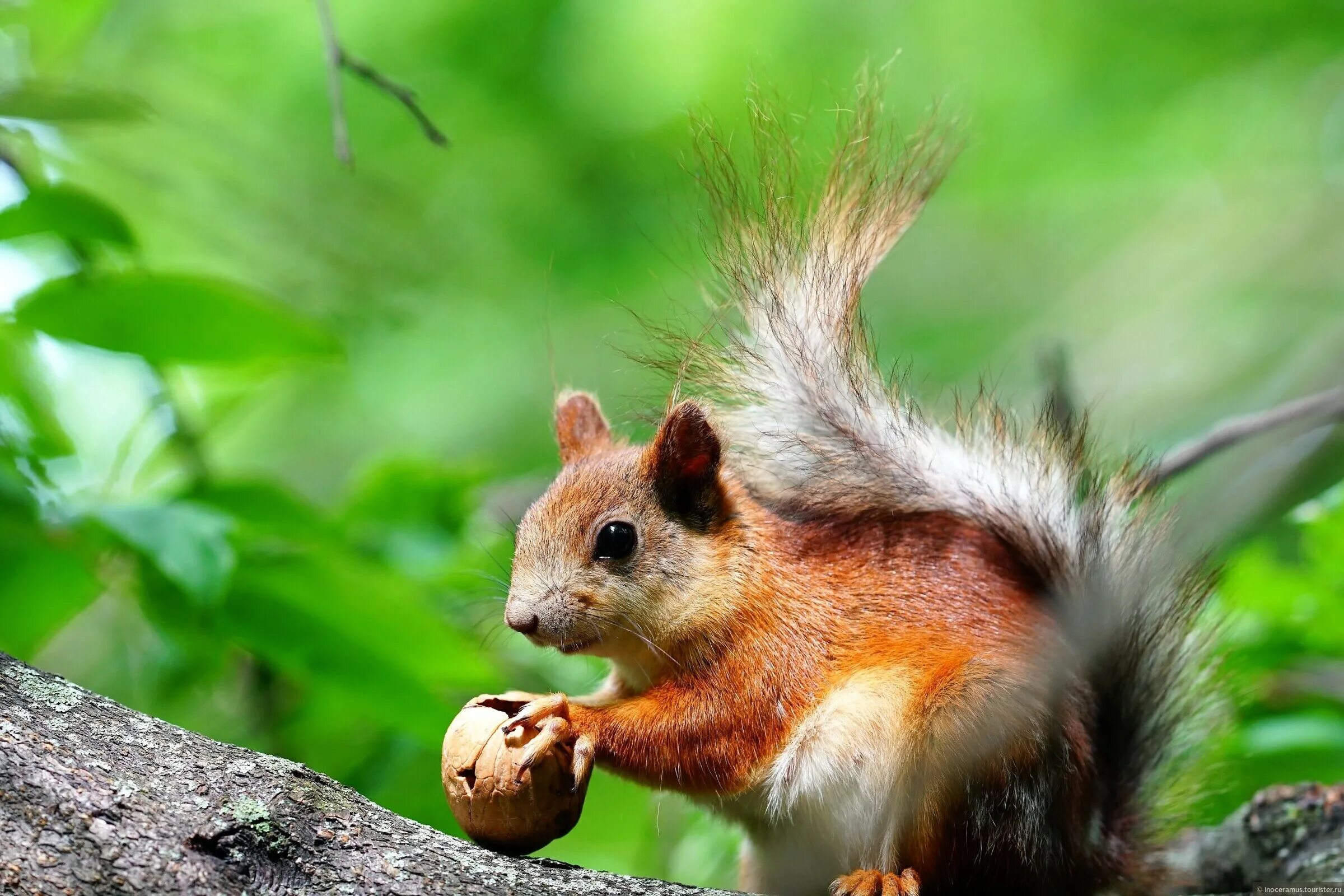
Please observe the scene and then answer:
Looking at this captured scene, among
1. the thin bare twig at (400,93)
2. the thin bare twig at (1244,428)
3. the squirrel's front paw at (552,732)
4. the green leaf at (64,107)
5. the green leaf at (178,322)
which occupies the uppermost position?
the thin bare twig at (400,93)

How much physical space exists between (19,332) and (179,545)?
0.63 m

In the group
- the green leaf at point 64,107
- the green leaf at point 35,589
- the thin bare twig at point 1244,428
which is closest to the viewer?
the green leaf at point 64,107

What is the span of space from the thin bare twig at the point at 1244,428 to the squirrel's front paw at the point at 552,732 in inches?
51.2

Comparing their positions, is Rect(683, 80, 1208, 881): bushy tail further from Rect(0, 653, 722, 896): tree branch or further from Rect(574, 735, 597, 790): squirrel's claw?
Rect(0, 653, 722, 896): tree branch

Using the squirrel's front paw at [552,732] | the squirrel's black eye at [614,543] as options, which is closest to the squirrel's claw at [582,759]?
the squirrel's front paw at [552,732]

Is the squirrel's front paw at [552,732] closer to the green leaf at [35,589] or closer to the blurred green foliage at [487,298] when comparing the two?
the blurred green foliage at [487,298]

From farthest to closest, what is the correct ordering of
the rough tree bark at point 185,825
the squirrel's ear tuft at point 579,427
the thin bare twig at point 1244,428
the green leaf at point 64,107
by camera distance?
the squirrel's ear tuft at point 579,427 < the thin bare twig at point 1244,428 < the green leaf at point 64,107 < the rough tree bark at point 185,825

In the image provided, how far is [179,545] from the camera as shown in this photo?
2.17m

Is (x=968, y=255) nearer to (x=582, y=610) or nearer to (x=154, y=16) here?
(x=154, y=16)

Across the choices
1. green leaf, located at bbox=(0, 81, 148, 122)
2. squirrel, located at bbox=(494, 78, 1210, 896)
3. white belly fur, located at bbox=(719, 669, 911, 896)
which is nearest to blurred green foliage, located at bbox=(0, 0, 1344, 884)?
green leaf, located at bbox=(0, 81, 148, 122)

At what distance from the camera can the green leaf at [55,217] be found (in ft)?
7.34

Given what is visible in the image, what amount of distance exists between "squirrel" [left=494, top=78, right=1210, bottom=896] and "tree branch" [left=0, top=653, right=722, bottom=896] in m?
0.32

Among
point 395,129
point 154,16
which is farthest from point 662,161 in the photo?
point 154,16

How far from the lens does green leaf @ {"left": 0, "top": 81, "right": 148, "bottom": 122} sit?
2078 mm
